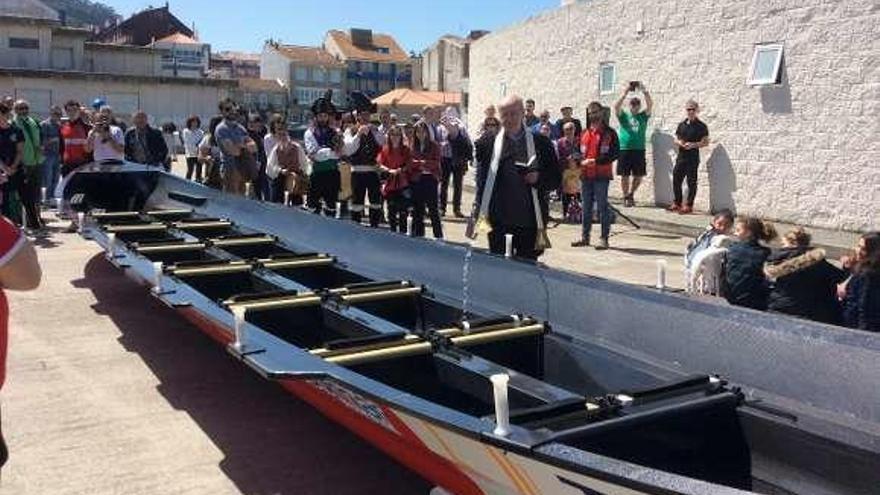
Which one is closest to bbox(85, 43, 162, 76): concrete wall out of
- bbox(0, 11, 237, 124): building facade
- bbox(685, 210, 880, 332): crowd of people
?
bbox(0, 11, 237, 124): building facade

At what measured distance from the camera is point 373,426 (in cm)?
352

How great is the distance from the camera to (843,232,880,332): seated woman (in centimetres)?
506

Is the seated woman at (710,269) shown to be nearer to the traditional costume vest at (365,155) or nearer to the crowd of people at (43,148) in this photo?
the traditional costume vest at (365,155)

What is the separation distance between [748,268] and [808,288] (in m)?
0.42

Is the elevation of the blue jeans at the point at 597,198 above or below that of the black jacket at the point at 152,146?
below

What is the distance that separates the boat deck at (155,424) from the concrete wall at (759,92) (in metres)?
8.25

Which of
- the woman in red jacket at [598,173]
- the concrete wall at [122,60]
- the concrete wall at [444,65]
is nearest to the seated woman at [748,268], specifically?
the woman in red jacket at [598,173]

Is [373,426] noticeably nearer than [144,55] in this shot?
Yes

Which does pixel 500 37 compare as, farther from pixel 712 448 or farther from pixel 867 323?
pixel 712 448

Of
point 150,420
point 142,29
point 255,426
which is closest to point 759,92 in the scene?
point 255,426

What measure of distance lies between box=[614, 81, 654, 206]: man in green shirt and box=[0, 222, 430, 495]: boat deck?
27.3ft

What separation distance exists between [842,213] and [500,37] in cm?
965

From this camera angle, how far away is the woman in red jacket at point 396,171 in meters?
10.1

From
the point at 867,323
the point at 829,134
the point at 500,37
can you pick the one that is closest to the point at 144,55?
the point at 500,37
